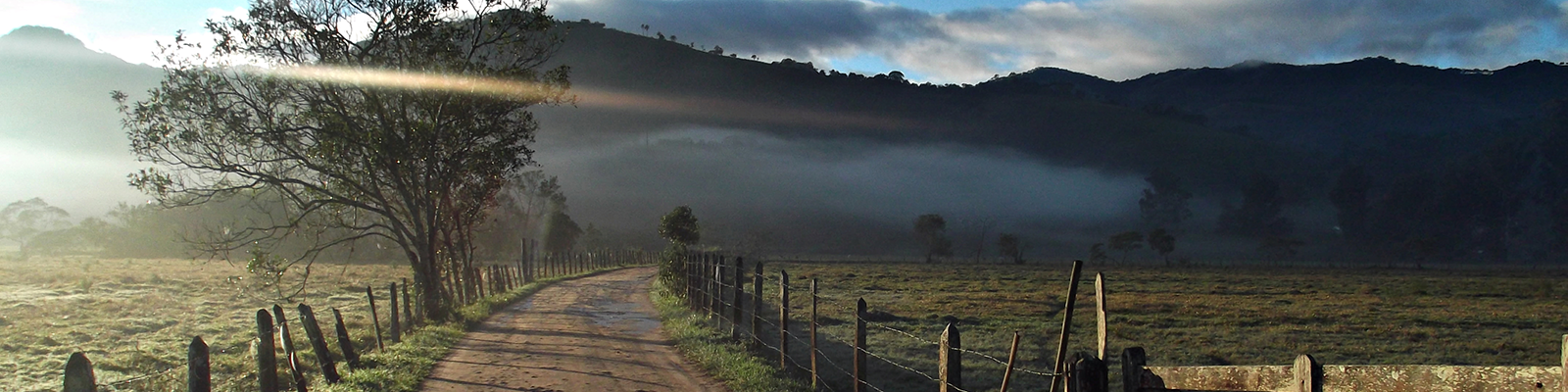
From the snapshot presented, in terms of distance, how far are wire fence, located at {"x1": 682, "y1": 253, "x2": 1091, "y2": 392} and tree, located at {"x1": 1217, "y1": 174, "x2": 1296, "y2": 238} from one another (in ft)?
489

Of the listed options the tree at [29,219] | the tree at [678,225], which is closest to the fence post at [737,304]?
the tree at [678,225]

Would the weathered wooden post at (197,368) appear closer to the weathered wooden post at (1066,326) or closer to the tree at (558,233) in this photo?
the weathered wooden post at (1066,326)

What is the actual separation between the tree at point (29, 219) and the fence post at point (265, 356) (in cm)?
10683

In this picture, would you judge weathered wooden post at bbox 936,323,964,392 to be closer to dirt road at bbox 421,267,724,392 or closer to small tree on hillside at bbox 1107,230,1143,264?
dirt road at bbox 421,267,724,392

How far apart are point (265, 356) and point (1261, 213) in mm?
167229

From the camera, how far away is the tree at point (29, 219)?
308ft

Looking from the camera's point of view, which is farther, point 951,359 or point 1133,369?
point 951,359

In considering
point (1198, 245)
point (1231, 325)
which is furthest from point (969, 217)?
point (1231, 325)

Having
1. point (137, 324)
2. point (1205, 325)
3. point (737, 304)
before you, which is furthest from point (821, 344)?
point (137, 324)

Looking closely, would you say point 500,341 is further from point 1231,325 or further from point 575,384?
point 1231,325

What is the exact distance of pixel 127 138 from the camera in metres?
18.9

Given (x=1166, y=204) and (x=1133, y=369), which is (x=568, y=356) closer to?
(x=1133, y=369)

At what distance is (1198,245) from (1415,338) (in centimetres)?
14527

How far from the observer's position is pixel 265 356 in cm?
923
